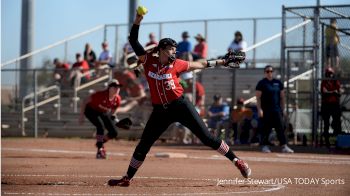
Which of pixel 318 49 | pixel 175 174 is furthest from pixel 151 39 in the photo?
pixel 175 174

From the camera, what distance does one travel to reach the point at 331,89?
20.1 metres

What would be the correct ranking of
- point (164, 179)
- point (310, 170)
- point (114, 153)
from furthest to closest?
point (114, 153)
point (310, 170)
point (164, 179)

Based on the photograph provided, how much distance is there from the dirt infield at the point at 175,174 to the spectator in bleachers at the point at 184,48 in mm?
4925

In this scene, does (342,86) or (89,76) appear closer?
(342,86)

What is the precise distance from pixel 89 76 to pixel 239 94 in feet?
18.7

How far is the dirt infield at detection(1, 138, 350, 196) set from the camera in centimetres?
969

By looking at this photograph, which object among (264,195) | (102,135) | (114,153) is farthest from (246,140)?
(264,195)

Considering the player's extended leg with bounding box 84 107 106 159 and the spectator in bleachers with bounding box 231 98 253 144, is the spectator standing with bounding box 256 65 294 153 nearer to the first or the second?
the spectator in bleachers with bounding box 231 98 253 144

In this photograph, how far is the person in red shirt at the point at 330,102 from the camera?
19875mm

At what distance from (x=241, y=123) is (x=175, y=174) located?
10.0m

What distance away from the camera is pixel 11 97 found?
28.3m

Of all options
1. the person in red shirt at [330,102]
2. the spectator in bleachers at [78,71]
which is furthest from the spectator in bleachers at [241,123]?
the spectator in bleachers at [78,71]

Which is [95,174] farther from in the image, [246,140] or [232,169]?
[246,140]

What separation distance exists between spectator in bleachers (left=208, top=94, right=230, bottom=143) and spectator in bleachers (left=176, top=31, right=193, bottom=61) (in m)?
1.83
